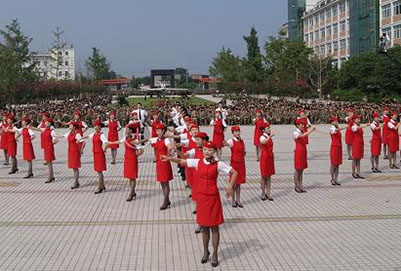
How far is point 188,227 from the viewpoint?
30.7 feet

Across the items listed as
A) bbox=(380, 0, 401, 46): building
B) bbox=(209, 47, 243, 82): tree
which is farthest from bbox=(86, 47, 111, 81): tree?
bbox=(380, 0, 401, 46): building

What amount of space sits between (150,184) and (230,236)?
4947mm

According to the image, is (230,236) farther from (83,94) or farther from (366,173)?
(83,94)

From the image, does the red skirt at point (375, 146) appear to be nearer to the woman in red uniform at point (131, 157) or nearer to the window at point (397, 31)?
the woman in red uniform at point (131, 157)

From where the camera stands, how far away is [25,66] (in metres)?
50.4

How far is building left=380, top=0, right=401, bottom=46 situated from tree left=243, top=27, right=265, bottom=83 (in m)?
14.6

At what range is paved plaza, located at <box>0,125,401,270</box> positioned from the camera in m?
7.60

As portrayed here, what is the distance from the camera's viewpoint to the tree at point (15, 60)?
136 feet

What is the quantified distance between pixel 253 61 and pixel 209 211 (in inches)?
2340

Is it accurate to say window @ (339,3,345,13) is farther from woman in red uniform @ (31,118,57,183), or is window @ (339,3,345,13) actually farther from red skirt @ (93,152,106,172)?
red skirt @ (93,152,106,172)

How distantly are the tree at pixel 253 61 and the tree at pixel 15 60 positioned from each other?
26.0 metres

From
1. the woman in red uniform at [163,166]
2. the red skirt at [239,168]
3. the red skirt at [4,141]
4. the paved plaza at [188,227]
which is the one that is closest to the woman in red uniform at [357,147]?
the paved plaza at [188,227]

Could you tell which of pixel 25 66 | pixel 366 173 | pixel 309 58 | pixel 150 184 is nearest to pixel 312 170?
pixel 366 173

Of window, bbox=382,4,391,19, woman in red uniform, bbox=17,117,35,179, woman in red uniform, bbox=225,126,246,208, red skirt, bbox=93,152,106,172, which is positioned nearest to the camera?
woman in red uniform, bbox=225,126,246,208
